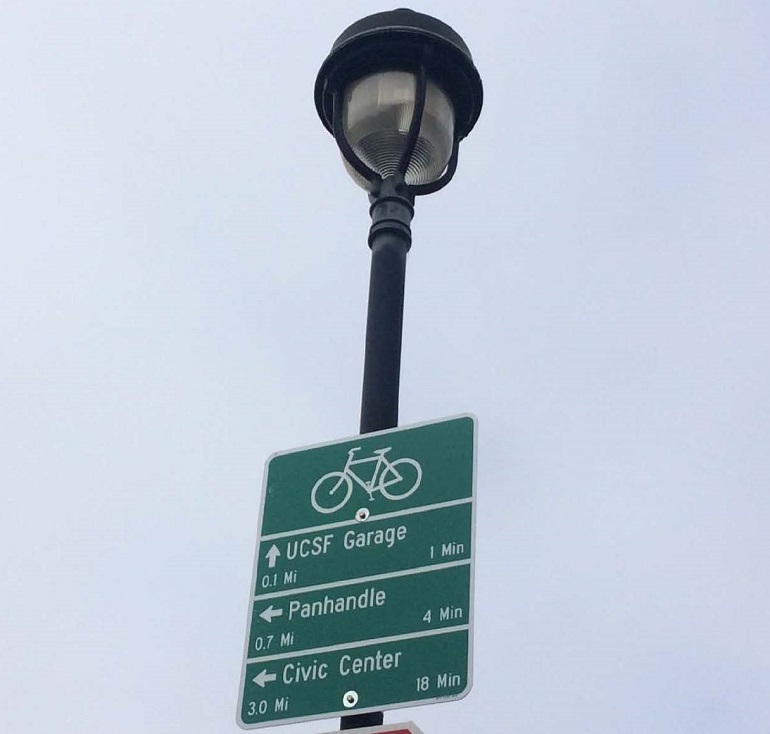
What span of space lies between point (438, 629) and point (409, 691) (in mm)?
207

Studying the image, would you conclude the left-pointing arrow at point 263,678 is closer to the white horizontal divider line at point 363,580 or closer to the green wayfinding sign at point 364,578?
the green wayfinding sign at point 364,578

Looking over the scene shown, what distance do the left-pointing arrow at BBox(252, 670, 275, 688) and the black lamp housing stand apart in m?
1.94

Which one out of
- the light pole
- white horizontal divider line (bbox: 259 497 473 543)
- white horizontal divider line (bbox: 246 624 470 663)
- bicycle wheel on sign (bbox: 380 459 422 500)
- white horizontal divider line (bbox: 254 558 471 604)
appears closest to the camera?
white horizontal divider line (bbox: 246 624 470 663)

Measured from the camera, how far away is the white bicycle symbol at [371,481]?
4.80 meters

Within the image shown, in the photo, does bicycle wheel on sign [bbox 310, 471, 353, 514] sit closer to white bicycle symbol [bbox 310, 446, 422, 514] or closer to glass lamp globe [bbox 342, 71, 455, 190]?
white bicycle symbol [bbox 310, 446, 422, 514]

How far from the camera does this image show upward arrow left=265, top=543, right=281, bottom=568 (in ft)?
16.0

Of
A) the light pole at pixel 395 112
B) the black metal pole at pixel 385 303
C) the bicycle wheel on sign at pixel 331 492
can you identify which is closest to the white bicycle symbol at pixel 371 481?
the bicycle wheel on sign at pixel 331 492

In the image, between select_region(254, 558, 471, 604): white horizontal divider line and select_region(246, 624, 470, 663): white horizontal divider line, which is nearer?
select_region(246, 624, 470, 663): white horizontal divider line

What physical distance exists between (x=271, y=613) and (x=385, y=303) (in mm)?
1242

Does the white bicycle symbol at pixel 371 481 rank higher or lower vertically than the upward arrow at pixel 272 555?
higher

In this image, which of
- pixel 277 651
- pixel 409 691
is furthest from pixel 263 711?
pixel 409 691

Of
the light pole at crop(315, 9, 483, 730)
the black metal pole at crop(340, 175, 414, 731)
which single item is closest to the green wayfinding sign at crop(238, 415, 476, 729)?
the black metal pole at crop(340, 175, 414, 731)

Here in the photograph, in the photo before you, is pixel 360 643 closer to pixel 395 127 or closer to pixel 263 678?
pixel 263 678

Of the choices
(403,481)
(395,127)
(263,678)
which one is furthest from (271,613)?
(395,127)
